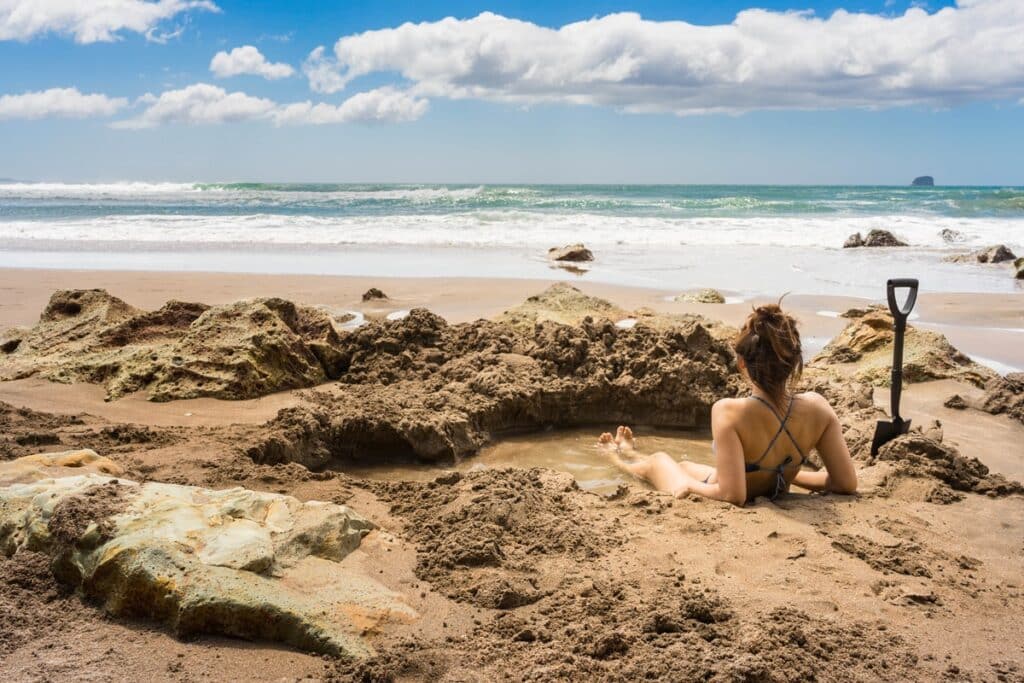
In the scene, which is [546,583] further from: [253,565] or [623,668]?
[253,565]

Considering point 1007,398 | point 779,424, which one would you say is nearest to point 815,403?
point 779,424

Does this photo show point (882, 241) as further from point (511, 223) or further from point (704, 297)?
point (704, 297)

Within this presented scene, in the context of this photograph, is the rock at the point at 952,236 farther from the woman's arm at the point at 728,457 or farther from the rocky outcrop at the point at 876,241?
the woman's arm at the point at 728,457

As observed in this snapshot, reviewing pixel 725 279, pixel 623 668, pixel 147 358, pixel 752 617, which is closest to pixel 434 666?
pixel 623 668

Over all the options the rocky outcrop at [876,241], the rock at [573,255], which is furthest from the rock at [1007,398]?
the rocky outcrop at [876,241]

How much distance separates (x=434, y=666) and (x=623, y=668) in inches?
22.8

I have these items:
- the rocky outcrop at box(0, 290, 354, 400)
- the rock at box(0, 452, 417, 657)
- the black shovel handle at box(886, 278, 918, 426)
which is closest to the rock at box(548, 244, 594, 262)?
the rocky outcrop at box(0, 290, 354, 400)

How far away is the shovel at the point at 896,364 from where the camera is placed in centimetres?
412

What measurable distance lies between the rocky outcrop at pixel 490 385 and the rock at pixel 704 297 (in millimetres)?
3796

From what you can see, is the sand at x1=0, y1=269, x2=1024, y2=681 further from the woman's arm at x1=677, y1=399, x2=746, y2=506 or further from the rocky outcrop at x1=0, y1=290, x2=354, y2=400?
the rocky outcrop at x1=0, y1=290, x2=354, y2=400

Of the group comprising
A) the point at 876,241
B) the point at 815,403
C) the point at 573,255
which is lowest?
the point at 815,403

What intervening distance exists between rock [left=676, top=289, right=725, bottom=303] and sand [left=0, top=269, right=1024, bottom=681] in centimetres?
536

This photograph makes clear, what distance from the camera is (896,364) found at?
418 cm

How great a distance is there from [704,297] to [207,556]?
8.35m
